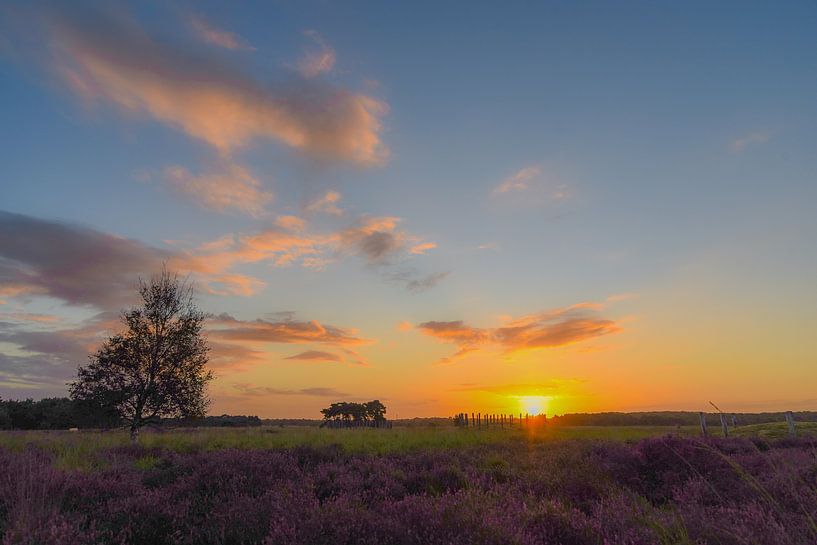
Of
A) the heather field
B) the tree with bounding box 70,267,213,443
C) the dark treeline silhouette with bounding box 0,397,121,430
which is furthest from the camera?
the dark treeline silhouette with bounding box 0,397,121,430

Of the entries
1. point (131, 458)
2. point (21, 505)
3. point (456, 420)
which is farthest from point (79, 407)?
point (456, 420)

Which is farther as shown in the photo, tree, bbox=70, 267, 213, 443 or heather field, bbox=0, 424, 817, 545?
tree, bbox=70, 267, 213, 443

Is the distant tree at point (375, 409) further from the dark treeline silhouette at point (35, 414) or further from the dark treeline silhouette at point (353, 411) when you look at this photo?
the dark treeline silhouette at point (35, 414)

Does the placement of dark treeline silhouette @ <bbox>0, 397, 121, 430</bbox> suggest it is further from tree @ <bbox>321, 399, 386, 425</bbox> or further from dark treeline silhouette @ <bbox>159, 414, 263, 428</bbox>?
tree @ <bbox>321, 399, 386, 425</bbox>

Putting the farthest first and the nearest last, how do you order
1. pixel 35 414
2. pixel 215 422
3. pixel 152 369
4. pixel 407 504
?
pixel 215 422, pixel 35 414, pixel 152 369, pixel 407 504

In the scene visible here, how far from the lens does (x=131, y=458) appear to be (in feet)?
41.7

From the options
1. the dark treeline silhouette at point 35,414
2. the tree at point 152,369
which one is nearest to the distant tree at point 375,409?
the dark treeline silhouette at point 35,414

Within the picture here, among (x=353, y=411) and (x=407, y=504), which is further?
(x=353, y=411)

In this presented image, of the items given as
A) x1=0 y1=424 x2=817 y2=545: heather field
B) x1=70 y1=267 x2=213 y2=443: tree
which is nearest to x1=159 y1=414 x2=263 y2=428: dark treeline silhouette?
x1=70 y1=267 x2=213 y2=443: tree

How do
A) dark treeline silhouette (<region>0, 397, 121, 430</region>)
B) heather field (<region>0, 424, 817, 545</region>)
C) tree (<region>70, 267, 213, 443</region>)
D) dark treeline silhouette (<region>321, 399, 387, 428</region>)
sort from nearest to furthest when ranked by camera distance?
1. heather field (<region>0, 424, 817, 545</region>)
2. tree (<region>70, 267, 213, 443</region>)
3. dark treeline silhouette (<region>0, 397, 121, 430</region>)
4. dark treeline silhouette (<region>321, 399, 387, 428</region>)

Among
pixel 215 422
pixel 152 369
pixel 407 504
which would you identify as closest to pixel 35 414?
pixel 215 422

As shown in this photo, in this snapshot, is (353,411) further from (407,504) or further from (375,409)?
(407,504)

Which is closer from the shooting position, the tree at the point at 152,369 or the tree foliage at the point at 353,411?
the tree at the point at 152,369

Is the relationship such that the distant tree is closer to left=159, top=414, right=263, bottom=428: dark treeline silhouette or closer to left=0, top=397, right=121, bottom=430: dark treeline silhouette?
left=159, top=414, right=263, bottom=428: dark treeline silhouette
